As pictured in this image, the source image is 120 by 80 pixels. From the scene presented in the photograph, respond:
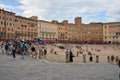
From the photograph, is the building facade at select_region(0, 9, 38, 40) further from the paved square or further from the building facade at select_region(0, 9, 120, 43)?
the paved square

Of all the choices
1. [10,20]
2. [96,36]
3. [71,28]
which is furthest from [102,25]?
[10,20]

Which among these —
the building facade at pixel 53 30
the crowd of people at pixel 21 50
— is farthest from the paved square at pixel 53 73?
the building facade at pixel 53 30

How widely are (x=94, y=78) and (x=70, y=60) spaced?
352 inches

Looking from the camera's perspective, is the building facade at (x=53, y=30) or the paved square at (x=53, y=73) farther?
the building facade at (x=53, y=30)

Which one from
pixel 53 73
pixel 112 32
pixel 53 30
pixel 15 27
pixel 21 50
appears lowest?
pixel 53 73

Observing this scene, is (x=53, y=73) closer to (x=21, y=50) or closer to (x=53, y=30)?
(x=21, y=50)

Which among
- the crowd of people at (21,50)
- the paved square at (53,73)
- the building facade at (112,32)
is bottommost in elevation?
the paved square at (53,73)

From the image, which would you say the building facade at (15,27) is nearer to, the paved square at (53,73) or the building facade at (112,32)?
the building facade at (112,32)

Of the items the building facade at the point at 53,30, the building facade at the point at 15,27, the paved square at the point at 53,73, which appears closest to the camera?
the paved square at the point at 53,73

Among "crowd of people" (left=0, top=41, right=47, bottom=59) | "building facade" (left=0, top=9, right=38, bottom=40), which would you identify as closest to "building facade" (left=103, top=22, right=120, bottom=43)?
"building facade" (left=0, top=9, right=38, bottom=40)

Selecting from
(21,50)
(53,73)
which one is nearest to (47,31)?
(21,50)

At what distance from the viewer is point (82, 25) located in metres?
123

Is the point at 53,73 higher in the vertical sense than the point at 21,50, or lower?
lower

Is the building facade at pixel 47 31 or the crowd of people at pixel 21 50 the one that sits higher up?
the building facade at pixel 47 31
